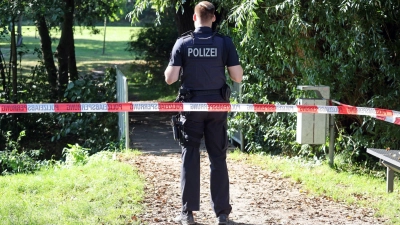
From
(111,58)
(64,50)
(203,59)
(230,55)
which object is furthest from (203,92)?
(111,58)

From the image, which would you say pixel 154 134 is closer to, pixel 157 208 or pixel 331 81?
pixel 331 81

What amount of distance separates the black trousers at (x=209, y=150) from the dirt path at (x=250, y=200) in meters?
0.30

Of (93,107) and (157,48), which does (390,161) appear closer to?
(93,107)

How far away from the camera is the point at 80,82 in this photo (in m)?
14.4

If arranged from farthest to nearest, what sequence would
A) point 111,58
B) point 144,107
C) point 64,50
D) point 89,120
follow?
1. point 111,58
2. point 64,50
3. point 89,120
4. point 144,107

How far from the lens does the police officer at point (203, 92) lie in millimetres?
5941

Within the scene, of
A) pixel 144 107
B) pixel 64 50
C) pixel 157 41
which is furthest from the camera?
pixel 157 41

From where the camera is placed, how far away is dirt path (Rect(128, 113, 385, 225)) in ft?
21.1

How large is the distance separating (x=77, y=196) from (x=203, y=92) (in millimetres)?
2095

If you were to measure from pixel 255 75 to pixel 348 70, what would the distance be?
2.05m

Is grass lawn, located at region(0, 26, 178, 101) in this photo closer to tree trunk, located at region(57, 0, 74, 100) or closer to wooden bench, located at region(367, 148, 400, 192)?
tree trunk, located at region(57, 0, 74, 100)

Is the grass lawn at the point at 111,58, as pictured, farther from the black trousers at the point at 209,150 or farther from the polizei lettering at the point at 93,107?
the black trousers at the point at 209,150

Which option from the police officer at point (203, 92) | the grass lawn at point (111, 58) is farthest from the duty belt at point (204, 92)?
the grass lawn at point (111, 58)

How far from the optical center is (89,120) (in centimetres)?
1410
